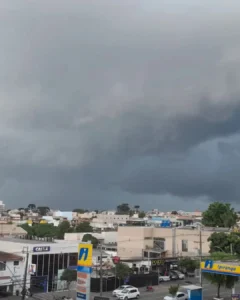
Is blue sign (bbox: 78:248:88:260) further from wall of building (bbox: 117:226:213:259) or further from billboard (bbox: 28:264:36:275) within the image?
wall of building (bbox: 117:226:213:259)

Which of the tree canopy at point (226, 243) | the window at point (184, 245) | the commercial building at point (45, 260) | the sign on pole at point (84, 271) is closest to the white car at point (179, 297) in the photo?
the sign on pole at point (84, 271)

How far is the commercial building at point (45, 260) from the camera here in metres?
51.7

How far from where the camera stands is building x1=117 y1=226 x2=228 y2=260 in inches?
3061

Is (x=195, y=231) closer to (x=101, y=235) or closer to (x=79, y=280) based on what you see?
(x=101, y=235)

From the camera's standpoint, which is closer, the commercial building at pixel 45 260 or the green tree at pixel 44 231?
the commercial building at pixel 45 260

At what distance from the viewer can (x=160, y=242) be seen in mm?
81812

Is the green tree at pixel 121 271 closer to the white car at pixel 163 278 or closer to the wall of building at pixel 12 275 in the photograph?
the white car at pixel 163 278

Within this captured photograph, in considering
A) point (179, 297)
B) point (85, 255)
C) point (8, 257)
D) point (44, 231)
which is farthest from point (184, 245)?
point (44, 231)

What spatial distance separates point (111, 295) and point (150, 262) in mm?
18812

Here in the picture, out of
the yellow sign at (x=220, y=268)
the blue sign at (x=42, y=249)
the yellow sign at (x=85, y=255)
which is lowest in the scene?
the yellow sign at (x=220, y=268)

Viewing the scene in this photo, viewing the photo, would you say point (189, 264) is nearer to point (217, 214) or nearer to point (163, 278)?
point (163, 278)

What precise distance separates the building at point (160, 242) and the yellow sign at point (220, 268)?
120 ft

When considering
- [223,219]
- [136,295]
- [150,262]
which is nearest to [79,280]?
[136,295]

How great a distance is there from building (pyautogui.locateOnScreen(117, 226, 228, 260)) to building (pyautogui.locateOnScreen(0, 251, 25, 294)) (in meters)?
30.3
